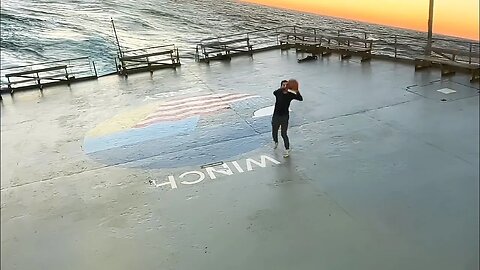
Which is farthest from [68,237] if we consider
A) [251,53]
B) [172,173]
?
[251,53]

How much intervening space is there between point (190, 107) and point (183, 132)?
1.16 metres

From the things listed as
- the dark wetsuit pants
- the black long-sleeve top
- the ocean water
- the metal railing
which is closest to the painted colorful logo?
the dark wetsuit pants

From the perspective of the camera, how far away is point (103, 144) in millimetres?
5965

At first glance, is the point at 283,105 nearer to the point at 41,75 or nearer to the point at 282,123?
the point at 282,123

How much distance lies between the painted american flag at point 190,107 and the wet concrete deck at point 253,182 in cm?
6

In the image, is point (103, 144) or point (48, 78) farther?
point (48, 78)

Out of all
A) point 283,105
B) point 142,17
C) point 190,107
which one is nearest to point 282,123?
point 283,105

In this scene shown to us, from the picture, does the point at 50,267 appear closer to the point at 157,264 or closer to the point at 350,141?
the point at 157,264

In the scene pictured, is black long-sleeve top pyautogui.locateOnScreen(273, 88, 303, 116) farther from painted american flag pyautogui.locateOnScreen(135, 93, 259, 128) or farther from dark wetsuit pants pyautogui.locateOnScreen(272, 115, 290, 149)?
painted american flag pyautogui.locateOnScreen(135, 93, 259, 128)

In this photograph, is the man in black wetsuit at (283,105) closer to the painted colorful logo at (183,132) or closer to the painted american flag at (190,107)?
the painted colorful logo at (183,132)

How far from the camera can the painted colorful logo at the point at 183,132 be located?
5.32 metres

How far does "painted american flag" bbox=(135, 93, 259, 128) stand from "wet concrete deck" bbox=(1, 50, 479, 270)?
0.20 feet

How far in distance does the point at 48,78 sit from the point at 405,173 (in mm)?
8157

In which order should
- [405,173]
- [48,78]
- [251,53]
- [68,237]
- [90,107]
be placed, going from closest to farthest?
[68,237] < [405,173] < [90,107] < [48,78] < [251,53]
